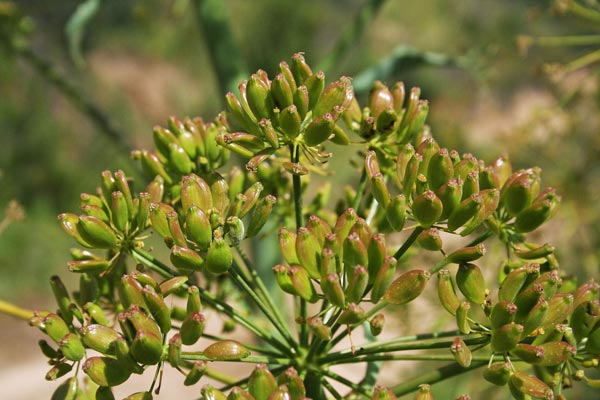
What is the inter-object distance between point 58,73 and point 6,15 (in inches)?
10.8

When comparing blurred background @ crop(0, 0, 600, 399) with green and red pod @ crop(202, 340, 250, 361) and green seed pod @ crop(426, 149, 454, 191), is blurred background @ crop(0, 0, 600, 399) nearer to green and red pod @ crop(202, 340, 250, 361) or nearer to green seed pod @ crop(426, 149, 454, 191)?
green and red pod @ crop(202, 340, 250, 361)

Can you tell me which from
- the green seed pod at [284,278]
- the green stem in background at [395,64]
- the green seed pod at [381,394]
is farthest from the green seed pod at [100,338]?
the green stem in background at [395,64]

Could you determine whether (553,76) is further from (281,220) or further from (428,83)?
(428,83)

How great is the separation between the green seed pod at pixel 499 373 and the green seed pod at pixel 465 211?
0.18m

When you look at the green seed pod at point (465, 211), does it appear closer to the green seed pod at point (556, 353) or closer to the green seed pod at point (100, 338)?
the green seed pod at point (556, 353)

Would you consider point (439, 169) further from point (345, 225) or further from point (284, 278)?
point (284, 278)

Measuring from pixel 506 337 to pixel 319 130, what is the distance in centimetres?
36

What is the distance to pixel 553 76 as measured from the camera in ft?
6.04

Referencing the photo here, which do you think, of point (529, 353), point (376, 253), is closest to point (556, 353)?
point (529, 353)

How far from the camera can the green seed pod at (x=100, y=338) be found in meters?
0.73

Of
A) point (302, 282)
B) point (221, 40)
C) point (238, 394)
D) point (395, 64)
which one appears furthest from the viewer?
point (395, 64)

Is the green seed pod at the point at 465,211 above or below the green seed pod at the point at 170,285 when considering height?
below

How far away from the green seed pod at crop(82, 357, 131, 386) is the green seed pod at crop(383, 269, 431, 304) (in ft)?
1.13

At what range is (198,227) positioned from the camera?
0.77 meters
